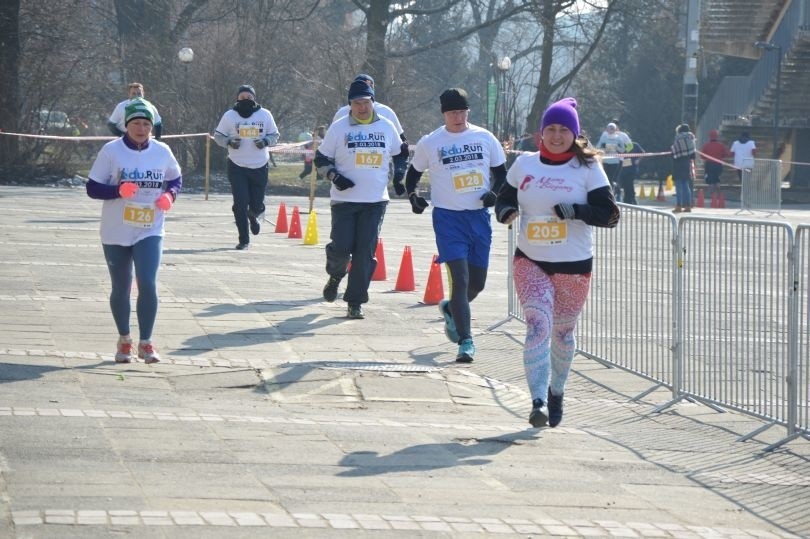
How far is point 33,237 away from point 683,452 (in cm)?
1144

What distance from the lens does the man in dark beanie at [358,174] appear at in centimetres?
1172

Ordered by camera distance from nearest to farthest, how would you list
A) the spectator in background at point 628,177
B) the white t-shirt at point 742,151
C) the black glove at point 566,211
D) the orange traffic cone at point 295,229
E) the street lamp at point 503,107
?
the black glove at point 566,211
the orange traffic cone at point 295,229
the spectator in background at point 628,177
the white t-shirt at point 742,151
the street lamp at point 503,107

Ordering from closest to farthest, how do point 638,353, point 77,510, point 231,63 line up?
point 77,510 < point 638,353 < point 231,63

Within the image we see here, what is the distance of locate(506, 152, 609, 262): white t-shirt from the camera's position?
8047 millimetres

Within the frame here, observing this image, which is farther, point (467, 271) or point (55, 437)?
point (467, 271)

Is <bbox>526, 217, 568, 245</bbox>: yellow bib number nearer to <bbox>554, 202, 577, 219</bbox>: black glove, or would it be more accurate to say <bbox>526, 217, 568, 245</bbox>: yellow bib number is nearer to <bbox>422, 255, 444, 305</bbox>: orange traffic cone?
<bbox>554, 202, 577, 219</bbox>: black glove

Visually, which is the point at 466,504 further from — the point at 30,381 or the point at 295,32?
the point at 295,32

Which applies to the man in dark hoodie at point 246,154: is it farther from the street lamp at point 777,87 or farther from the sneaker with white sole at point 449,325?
the street lamp at point 777,87

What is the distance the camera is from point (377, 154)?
464 inches

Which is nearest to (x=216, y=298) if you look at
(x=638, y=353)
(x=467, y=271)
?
(x=467, y=271)

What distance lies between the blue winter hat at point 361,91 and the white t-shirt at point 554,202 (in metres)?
3.67

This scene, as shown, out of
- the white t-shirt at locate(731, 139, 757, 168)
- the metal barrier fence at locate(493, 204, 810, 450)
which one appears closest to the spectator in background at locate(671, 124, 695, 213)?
the white t-shirt at locate(731, 139, 757, 168)

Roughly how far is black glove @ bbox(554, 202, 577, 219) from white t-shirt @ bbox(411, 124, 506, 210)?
7.42ft

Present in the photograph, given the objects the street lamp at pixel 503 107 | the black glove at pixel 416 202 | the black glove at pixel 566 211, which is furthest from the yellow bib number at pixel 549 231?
the street lamp at pixel 503 107
